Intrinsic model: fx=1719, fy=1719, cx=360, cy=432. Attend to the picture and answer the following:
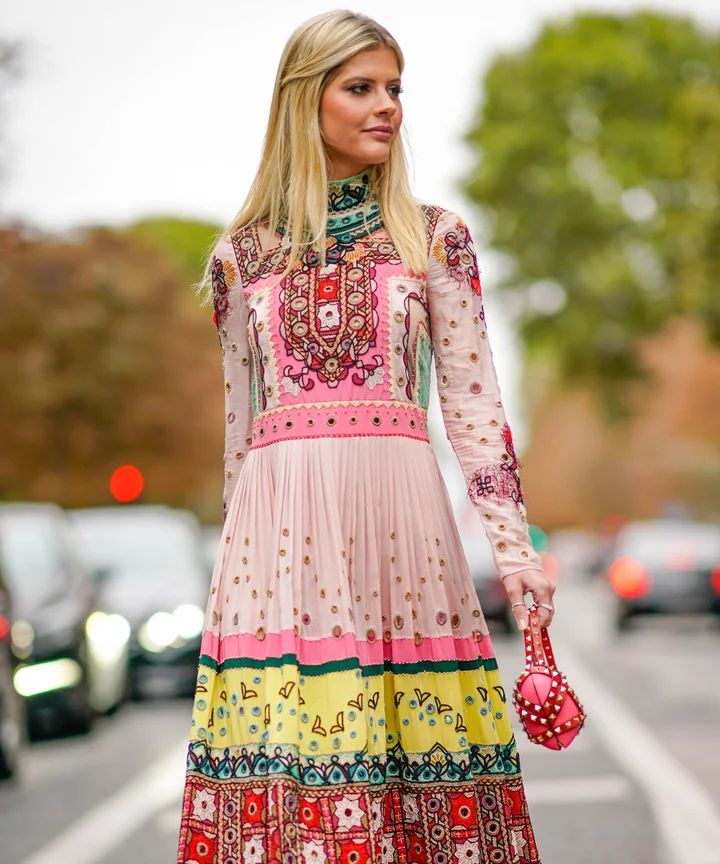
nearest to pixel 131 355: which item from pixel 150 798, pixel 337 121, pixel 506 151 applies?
pixel 506 151

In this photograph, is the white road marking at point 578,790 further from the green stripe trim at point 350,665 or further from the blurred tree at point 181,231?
the blurred tree at point 181,231

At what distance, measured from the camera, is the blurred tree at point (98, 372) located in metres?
38.6

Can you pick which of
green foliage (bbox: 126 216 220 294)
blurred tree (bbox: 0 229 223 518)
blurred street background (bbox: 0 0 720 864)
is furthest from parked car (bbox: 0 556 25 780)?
green foliage (bbox: 126 216 220 294)

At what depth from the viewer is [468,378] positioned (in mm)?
3750

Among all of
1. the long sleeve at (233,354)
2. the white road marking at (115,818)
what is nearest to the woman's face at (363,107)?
the long sleeve at (233,354)

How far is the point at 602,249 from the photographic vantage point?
36.9 m

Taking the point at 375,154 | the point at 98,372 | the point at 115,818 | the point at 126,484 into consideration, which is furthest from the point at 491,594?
the point at 375,154

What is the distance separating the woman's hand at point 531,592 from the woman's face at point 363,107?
965mm

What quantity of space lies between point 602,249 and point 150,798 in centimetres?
2946

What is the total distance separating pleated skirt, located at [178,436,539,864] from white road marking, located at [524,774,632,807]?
470 cm

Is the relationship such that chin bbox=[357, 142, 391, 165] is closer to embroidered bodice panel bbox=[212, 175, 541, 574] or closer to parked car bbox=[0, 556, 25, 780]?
embroidered bodice panel bbox=[212, 175, 541, 574]

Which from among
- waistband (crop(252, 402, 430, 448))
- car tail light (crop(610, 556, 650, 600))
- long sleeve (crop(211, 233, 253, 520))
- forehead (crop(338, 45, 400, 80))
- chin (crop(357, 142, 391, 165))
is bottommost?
waistband (crop(252, 402, 430, 448))

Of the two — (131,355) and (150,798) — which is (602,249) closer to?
(131,355)

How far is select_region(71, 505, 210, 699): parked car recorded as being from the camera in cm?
1470
